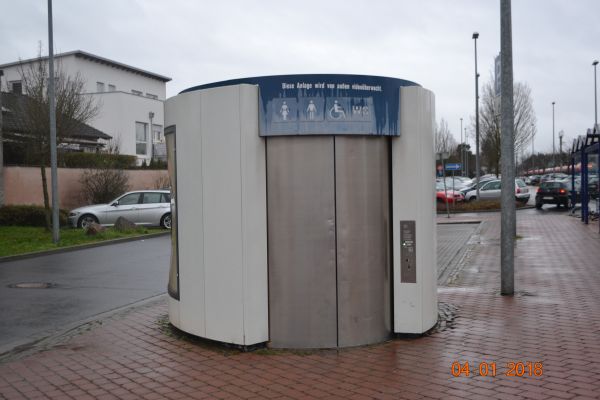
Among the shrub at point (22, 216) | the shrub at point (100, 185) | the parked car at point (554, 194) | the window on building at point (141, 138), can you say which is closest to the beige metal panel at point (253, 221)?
the shrub at point (22, 216)

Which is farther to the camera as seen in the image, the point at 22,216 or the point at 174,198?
the point at 22,216

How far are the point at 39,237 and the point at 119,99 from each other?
27.4 m

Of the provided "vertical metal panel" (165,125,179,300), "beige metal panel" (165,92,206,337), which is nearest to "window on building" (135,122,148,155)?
"vertical metal panel" (165,125,179,300)

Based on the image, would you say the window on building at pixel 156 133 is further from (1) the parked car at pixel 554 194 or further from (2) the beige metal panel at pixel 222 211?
(2) the beige metal panel at pixel 222 211

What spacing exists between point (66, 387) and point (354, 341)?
9.05ft

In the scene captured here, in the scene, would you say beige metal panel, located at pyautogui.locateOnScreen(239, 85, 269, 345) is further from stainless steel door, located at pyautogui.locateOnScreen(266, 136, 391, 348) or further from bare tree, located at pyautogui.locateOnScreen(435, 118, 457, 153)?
bare tree, located at pyautogui.locateOnScreen(435, 118, 457, 153)

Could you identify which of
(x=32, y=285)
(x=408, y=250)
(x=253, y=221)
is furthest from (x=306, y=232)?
(x=32, y=285)

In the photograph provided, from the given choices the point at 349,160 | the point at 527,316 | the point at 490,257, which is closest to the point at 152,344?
the point at 349,160

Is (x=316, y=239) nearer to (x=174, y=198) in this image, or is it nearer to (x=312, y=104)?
(x=312, y=104)

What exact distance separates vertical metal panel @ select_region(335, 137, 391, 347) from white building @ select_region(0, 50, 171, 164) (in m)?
36.1

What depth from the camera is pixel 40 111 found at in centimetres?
2095

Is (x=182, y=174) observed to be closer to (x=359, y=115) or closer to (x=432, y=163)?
(x=359, y=115)

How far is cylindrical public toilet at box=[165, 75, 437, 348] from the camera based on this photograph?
627 centimetres

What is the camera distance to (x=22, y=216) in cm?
2258
